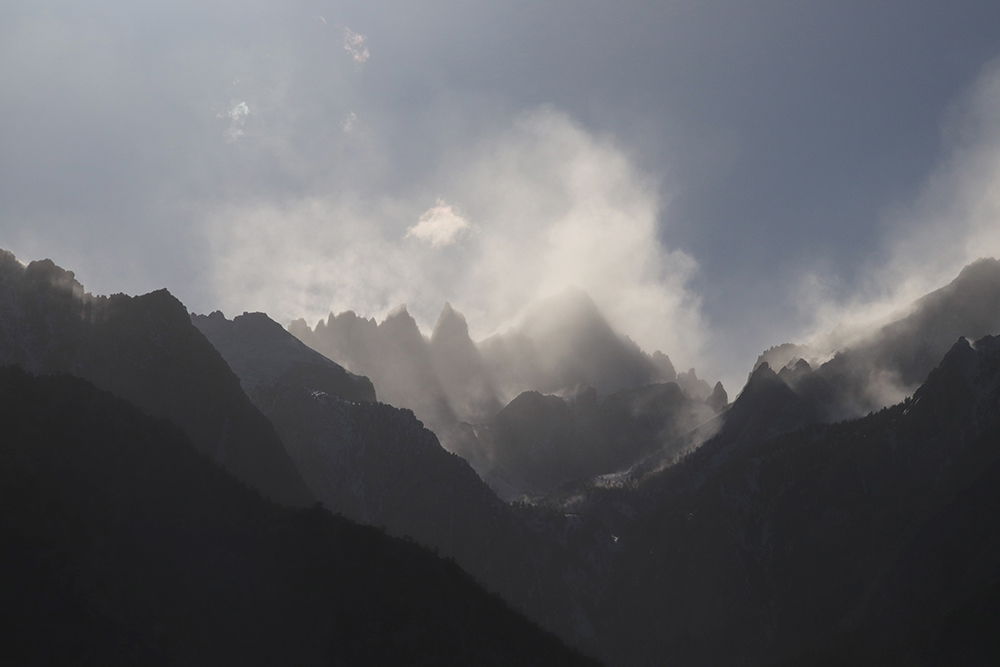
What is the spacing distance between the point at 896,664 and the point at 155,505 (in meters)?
68.7

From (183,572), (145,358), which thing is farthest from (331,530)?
(145,358)

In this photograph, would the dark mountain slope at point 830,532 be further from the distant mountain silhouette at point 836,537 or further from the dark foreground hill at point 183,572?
the dark foreground hill at point 183,572

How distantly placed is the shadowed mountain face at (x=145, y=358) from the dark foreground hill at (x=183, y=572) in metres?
54.3

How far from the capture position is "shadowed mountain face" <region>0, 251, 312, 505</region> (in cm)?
12338

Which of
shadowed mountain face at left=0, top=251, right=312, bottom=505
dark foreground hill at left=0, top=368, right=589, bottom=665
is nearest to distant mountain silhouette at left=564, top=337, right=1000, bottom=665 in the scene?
dark foreground hill at left=0, top=368, right=589, bottom=665

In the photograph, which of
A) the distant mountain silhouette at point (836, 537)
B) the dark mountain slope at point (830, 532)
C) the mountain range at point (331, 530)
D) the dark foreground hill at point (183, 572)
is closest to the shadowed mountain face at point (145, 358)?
the mountain range at point (331, 530)

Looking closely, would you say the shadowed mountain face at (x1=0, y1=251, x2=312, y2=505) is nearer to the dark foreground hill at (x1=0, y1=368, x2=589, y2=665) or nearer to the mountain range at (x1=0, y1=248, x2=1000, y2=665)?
the mountain range at (x1=0, y1=248, x2=1000, y2=665)

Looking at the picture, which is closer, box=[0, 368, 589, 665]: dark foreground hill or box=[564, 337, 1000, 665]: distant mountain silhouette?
box=[0, 368, 589, 665]: dark foreground hill

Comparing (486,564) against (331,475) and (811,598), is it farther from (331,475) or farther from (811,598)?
(811,598)

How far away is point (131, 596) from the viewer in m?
50.3

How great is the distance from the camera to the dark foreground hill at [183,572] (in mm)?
47656

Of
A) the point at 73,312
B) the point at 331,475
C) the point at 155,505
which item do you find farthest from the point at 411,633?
the point at 331,475

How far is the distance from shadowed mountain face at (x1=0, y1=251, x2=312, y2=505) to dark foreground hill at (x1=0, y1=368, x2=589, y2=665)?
178ft

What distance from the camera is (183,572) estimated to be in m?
55.5
